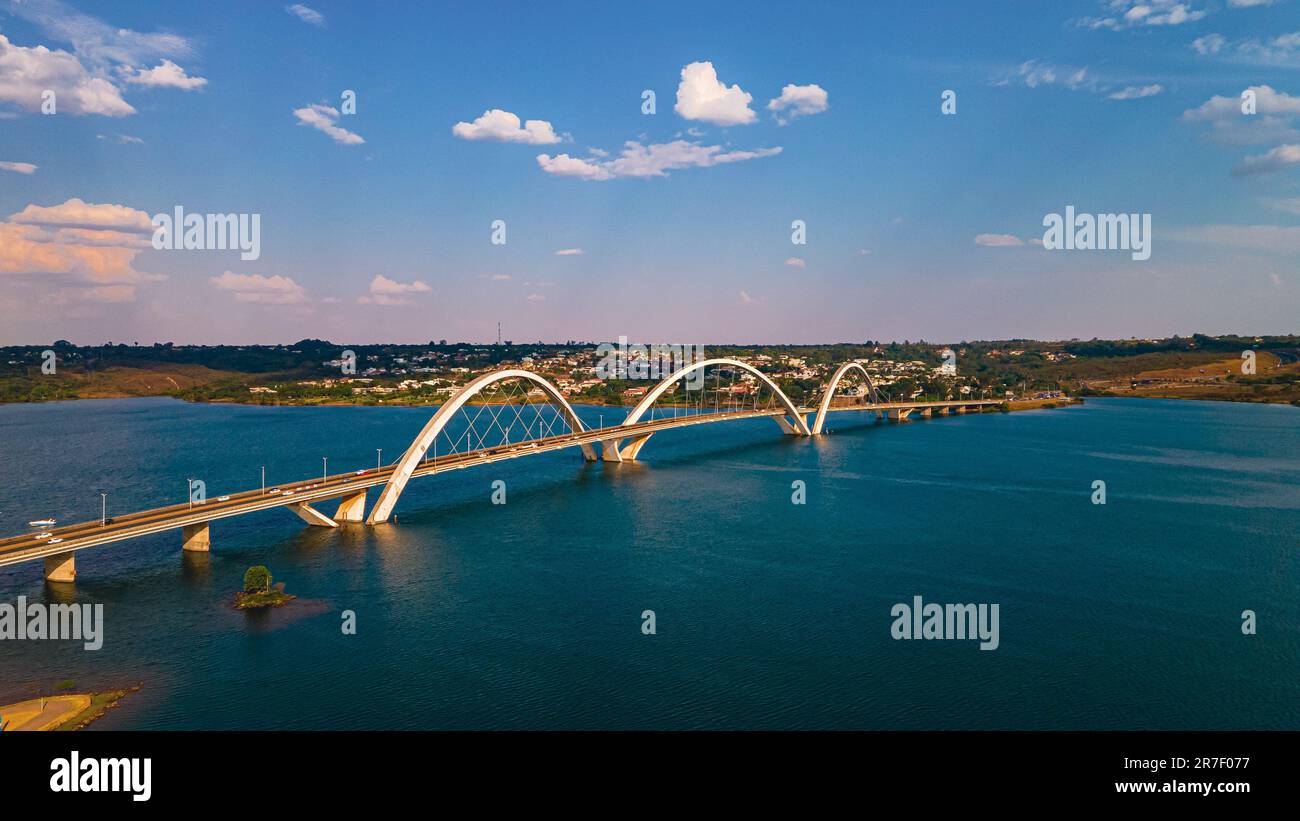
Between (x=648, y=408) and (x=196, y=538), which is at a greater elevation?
(x=648, y=408)

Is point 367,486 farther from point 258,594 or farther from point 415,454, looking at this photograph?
point 258,594

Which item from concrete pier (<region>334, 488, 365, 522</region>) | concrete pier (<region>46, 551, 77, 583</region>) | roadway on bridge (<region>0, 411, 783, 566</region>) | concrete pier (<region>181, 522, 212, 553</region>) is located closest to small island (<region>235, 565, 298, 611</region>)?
roadway on bridge (<region>0, 411, 783, 566</region>)

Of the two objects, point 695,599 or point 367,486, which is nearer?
point 695,599

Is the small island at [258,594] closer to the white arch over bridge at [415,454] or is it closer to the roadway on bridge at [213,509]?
the roadway on bridge at [213,509]

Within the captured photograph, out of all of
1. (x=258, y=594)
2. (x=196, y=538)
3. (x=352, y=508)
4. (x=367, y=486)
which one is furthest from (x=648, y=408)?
(x=258, y=594)

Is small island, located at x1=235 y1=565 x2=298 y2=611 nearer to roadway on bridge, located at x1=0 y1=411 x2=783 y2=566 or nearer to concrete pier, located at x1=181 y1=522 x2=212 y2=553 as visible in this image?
roadway on bridge, located at x1=0 y1=411 x2=783 y2=566

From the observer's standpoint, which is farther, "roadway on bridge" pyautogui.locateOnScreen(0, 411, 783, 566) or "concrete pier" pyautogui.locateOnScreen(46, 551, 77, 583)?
"concrete pier" pyautogui.locateOnScreen(46, 551, 77, 583)

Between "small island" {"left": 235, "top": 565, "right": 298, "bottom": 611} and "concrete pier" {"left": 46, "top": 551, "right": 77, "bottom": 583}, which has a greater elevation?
"concrete pier" {"left": 46, "top": 551, "right": 77, "bottom": 583}
